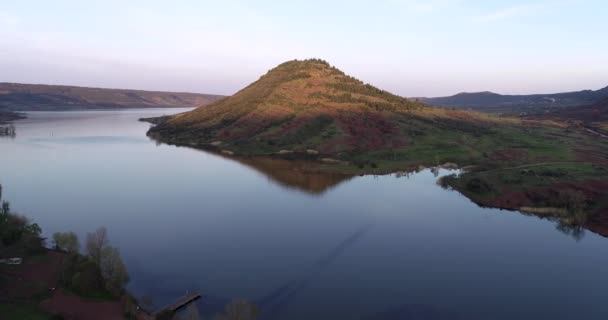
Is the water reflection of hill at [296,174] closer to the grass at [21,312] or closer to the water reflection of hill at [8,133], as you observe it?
the grass at [21,312]

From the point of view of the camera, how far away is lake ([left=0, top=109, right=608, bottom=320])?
Answer: 39.7 meters

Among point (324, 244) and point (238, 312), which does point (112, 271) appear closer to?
point (238, 312)

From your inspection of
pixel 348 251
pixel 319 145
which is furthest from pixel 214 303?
pixel 319 145

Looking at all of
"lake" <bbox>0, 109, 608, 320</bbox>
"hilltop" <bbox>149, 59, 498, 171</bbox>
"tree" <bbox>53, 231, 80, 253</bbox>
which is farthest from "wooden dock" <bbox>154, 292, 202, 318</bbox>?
"hilltop" <bbox>149, 59, 498, 171</bbox>

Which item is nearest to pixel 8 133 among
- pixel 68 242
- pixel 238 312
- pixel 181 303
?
pixel 68 242

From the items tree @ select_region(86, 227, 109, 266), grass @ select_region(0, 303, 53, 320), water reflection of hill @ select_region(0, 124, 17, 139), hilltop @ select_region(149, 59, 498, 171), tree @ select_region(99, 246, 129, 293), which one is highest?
hilltop @ select_region(149, 59, 498, 171)

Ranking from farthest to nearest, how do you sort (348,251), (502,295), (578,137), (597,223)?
(578,137)
(597,223)
(348,251)
(502,295)

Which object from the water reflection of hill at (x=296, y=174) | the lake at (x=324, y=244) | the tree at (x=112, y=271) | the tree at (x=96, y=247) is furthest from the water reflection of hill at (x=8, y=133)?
the tree at (x=112, y=271)

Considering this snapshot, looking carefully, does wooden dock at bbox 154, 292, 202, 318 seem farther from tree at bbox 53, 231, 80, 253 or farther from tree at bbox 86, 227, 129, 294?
tree at bbox 53, 231, 80, 253

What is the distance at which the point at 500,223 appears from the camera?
64.9 meters

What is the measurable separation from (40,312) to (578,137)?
162941 millimetres

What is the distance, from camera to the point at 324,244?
53062 mm

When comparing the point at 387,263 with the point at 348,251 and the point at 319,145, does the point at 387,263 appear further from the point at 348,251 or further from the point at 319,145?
the point at 319,145

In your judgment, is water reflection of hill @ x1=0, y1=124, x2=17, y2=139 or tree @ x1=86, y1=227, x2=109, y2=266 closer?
tree @ x1=86, y1=227, x2=109, y2=266
